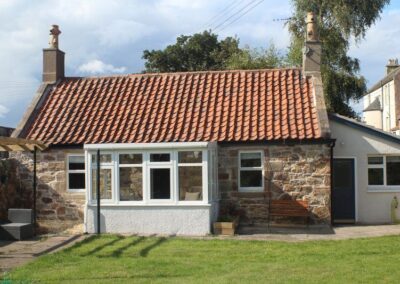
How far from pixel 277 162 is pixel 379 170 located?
387 centimetres

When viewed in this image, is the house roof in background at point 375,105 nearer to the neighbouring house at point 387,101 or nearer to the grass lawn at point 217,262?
the neighbouring house at point 387,101

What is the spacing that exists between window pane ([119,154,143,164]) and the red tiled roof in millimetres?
1192

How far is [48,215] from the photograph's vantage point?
59.3 feet

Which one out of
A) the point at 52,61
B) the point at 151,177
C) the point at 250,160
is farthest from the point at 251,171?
the point at 52,61

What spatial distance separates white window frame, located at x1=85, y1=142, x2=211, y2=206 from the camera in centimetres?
1574

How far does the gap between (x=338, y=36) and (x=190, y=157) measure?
1647 cm

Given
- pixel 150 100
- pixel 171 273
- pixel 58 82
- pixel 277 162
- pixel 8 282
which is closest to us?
pixel 8 282

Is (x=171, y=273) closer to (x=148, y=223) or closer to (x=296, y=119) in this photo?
(x=148, y=223)

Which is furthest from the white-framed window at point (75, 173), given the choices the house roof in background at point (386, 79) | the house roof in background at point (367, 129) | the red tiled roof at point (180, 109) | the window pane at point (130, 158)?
the house roof in background at point (386, 79)

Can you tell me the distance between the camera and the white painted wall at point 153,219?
51.3 feet

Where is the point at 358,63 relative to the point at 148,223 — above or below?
above

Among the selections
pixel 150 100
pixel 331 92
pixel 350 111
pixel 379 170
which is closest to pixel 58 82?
pixel 150 100

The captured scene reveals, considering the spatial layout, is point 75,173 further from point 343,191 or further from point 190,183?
point 343,191

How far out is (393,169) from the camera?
18.7 metres
